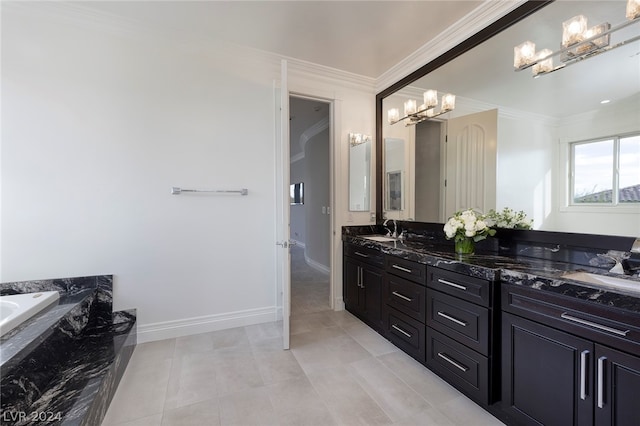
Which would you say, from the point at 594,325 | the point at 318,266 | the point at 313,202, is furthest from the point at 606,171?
the point at 313,202

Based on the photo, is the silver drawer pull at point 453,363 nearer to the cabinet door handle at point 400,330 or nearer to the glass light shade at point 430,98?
the cabinet door handle at point 400,330

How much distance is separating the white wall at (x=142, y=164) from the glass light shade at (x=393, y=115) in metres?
0.78

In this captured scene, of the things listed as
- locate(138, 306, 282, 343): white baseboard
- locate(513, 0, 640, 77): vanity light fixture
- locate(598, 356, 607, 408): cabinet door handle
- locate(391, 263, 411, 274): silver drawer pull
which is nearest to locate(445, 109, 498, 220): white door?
locate(513, 0, 640, 77): vanity light fixture

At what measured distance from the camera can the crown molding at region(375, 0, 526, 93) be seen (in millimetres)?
1970

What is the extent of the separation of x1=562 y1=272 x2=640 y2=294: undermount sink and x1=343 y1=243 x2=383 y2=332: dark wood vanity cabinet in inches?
52.8

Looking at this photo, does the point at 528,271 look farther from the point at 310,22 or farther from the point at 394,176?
the point at 310,22

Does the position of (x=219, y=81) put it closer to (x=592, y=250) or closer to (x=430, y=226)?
(x=430, y=226)

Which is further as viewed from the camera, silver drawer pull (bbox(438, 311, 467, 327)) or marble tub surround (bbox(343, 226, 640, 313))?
silver drawer pull (bbox(438, 311, 467, 327))

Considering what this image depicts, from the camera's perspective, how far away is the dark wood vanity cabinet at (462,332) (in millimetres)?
1548

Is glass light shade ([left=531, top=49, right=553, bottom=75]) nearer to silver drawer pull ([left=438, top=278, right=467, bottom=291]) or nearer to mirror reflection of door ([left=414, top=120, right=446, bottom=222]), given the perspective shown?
mirror reflection of door ([left=414, top=120, right=446, bottom=222])

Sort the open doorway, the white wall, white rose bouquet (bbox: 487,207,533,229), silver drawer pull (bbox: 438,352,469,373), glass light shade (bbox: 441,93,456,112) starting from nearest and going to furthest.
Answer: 1. silver drawer pull (bbox: 438,352,469,373)
2. white rose bouquet (bbox: 487,207,533,229)
3. the white wall
4. glass light shade (bbox: 441,93,456,112)
5. the open doorway

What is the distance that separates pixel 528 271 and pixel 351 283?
5.93 ft

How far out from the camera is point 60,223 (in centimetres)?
217

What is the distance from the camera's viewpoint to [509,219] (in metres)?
2.03
